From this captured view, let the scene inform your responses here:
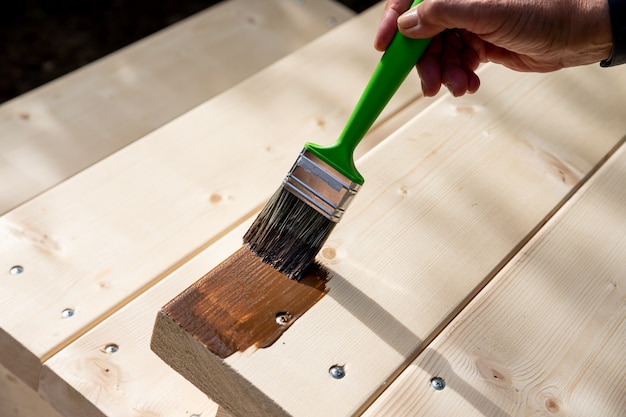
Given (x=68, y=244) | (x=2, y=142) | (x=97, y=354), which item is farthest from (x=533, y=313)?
(x=2, y=142)

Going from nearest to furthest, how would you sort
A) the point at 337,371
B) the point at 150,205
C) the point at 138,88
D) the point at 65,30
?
the point at 337,371 → the point at 150,205 → the point at 138,88 → the point at 65,30

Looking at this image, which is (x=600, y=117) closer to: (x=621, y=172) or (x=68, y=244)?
(x=621, y=172)

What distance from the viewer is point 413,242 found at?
4.49 ft

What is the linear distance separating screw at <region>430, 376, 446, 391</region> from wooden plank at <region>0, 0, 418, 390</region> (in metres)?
0.56

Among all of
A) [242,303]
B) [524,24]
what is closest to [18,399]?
[242,303]

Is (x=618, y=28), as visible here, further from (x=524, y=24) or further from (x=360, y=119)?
(x=360, y=119)

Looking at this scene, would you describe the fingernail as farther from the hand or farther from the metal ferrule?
the metal ferrule

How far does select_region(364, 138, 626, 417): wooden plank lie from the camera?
3.86 feet

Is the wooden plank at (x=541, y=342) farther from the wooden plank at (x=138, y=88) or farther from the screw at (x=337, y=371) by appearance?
the wooden plank at (x=138, y=88)

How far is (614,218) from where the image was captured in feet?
4.83

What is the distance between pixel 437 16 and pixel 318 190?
14.0 inches

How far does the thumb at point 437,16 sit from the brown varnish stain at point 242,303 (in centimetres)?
43

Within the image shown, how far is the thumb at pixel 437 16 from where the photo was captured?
1.30 metres

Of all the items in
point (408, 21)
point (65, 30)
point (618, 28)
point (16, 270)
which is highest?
point (618, 28)
